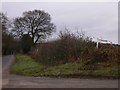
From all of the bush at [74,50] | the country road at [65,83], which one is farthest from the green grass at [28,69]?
the country road at [65,83]

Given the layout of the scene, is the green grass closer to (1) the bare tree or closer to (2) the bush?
(2) the bush

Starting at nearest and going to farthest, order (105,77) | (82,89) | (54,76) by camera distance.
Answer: (82,89) < (105,77) < (54,76)

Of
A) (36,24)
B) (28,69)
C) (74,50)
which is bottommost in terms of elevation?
(28,69)

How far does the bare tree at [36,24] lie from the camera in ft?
303

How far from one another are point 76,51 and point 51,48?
138 inches

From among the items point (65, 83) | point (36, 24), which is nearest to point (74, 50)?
point (65, 83)

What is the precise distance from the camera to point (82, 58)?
81.6ft

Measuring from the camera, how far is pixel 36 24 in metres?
94.1

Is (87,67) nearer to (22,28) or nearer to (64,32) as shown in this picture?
(64,32)

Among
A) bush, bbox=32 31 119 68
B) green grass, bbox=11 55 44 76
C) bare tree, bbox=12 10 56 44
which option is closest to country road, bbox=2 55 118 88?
green grass, bbox=11 55 44 76

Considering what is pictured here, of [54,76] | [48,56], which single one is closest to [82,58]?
[54,76]

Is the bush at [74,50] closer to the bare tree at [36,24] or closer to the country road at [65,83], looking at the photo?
the country road at [65,83]

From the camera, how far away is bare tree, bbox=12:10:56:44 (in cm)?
9231

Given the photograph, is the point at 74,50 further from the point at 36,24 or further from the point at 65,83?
the point at 36,24
